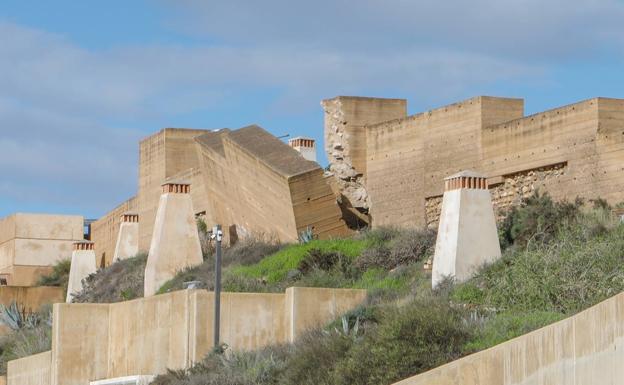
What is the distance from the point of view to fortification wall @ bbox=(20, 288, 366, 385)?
82.9 feet

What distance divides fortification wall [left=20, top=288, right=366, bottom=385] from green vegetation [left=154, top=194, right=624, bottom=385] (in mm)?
808

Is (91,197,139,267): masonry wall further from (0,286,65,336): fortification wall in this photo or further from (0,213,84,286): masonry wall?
(0,286,65,336): fortification wall

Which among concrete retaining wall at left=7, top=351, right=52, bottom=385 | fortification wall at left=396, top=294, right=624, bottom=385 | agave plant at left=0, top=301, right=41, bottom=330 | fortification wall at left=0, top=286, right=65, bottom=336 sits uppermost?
fortification wall at left=0, top=286, right=65, bottom=336

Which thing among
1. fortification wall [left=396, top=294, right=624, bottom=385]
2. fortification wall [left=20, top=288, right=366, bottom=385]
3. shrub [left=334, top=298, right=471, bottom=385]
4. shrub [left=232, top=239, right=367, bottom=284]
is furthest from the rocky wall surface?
fortification wall [left=396, top=294, right=624, bottom=385]

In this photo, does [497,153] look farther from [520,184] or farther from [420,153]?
[420,153]

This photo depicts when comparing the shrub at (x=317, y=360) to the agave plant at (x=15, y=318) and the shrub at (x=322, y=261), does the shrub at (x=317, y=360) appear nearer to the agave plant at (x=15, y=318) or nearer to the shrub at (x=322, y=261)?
the shrub at (x=322, y=261)

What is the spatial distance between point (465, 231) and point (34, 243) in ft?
101

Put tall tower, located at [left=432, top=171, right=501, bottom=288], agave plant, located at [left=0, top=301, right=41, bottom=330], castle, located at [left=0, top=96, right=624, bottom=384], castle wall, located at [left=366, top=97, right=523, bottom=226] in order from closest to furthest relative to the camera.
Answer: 1. tall tower, located at [left=432, top=171, right=501, bottom=288]
2. castle, located at [left=0, top=96, right=624, bottom=384]
3. castle wall, located at [left=366, top=97, right=523, bottom=226]
4. agave plant, located at [left=0, top=301, right=41, bottom=330]

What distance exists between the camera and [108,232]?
49.9 metres

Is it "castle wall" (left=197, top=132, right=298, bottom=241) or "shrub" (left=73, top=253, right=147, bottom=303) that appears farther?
"shrub" (left=73, top=253, right=147, bottom=303)

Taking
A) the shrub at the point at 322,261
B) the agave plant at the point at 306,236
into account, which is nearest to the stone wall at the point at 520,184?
the shrub at the point at 322,261

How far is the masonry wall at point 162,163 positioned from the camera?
43.8 metres

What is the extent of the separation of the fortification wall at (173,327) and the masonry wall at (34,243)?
2417 cm

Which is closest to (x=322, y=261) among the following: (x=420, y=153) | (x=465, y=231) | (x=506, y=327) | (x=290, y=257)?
(x=290, y=257)
